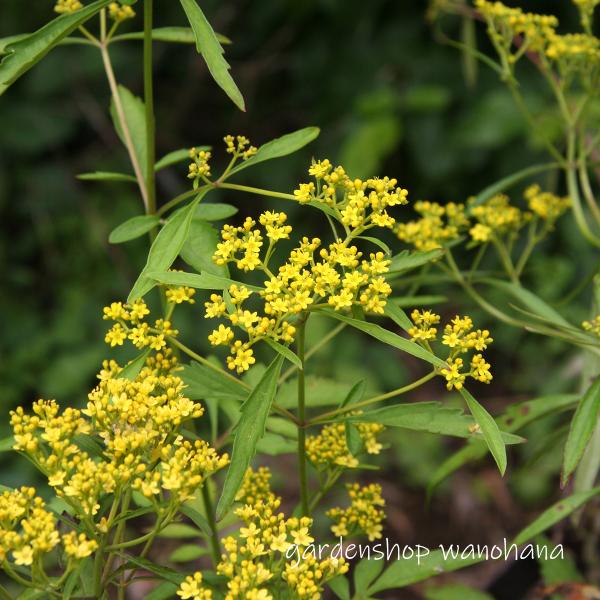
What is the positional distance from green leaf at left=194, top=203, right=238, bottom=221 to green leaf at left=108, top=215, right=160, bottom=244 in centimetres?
9

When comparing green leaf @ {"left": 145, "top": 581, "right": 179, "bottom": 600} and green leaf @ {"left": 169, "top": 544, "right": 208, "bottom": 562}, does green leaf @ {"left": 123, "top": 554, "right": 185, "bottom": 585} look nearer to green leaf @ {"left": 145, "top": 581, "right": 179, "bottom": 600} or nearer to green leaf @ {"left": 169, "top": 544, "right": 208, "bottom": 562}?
green leaf @ {"left": 145, "top": 581, "right": 179, "bottom": 600}

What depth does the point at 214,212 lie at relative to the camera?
1.70 m

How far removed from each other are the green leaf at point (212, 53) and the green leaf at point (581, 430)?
857mm

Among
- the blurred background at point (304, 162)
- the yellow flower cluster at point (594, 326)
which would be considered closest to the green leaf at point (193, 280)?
the yellow flower cluster at point (594, 326)

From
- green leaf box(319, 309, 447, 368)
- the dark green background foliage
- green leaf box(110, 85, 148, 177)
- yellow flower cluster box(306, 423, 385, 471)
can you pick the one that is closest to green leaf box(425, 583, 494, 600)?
yellow flower cluster box(306, 423, 385, 471)

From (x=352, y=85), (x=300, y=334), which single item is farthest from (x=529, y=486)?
(x=300, y=334)

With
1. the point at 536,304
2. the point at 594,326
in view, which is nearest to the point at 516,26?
the point at 536,304

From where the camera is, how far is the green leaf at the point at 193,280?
1.37m

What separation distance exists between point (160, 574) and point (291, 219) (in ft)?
11.2

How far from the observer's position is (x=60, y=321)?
436 centimetres

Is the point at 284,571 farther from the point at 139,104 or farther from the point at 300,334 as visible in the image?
the point at 139,104

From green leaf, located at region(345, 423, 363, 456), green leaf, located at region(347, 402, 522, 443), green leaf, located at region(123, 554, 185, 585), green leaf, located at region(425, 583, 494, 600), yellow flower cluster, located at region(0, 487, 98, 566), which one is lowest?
green leaf, located at region(425, 583, 494, 600)

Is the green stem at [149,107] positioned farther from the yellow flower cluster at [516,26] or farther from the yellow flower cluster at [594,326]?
the yellow flower cluster at [516,26]

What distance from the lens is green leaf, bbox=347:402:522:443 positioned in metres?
1.51
